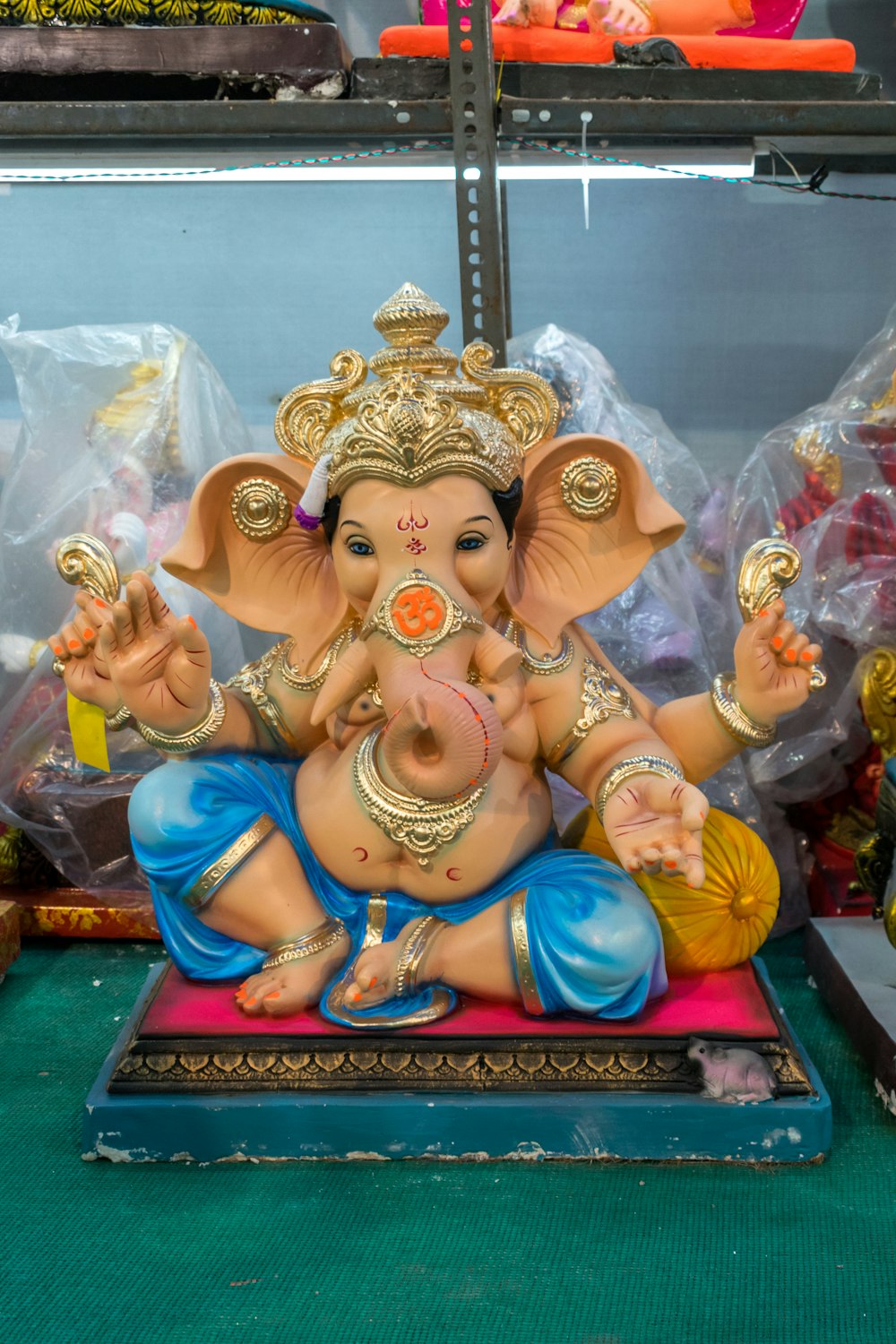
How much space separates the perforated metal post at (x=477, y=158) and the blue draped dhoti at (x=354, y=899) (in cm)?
78

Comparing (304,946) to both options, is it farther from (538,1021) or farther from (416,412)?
(416,412)

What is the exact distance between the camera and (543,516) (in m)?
1.65

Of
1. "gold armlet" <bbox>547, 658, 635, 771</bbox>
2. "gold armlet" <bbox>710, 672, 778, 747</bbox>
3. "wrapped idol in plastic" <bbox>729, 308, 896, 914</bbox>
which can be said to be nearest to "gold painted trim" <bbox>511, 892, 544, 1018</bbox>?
"gold armlet" <bbox>547, 658, 635, 771</bbox>

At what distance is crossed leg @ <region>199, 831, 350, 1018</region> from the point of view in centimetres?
154

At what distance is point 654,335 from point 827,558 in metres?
0.90

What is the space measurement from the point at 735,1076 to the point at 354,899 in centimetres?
51

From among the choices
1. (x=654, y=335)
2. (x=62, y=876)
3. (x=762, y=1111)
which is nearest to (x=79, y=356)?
(x=62, y=876)

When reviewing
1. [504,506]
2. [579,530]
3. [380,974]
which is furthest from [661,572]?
[380,974]

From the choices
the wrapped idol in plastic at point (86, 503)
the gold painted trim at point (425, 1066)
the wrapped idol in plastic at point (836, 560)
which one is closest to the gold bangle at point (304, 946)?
the gold painted trim at point (425, 1066)

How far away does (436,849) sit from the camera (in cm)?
153

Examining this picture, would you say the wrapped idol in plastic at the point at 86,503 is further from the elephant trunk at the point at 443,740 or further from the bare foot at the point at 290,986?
the elephant trunk at the point at 443,740

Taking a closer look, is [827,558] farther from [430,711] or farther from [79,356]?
[79,356]

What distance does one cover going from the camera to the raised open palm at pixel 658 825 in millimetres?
1327

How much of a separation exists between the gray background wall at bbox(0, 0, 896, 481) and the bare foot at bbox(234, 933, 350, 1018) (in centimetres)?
154
